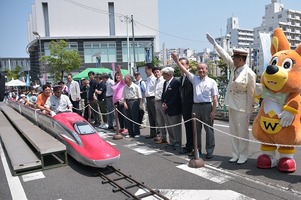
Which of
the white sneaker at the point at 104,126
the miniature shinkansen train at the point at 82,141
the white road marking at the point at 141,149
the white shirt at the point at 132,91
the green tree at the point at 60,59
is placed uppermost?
the green tree at the point at 60,59

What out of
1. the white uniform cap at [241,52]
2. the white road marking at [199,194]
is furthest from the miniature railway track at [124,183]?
the white uniform cap at [241,52]

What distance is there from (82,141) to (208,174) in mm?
2452

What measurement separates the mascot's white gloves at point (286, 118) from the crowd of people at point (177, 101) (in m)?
0.68

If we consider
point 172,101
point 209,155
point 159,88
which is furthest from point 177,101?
point 209,155

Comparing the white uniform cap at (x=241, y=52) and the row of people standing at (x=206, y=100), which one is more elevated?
the white uniform cap at (x=241, y=52)

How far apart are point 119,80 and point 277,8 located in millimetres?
100511

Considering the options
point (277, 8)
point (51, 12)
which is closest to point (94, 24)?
point (51, 12)

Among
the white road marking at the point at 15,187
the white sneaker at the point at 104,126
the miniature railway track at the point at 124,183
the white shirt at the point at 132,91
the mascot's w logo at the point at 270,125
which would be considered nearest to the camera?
the miniature railway track at the point at 124,183

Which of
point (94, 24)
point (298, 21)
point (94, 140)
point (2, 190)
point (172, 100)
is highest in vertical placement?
point (298, 21)

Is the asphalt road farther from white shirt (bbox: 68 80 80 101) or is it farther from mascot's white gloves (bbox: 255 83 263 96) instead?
white shirt (bbox: 68 80 80 101)

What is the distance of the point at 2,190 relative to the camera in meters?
4.63

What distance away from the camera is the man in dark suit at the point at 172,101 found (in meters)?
6.39

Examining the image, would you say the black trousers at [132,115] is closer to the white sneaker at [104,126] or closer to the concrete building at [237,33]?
the white sneaker at [104,126]

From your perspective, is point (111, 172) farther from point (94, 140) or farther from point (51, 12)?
point (51, 12)
